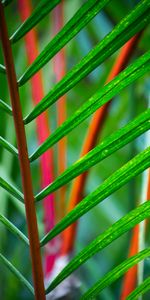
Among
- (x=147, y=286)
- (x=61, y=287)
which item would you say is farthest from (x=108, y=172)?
(x=147, y=286)

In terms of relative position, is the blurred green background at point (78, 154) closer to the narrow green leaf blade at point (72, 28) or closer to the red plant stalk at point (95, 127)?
the red plant stalk at point (95, 127)

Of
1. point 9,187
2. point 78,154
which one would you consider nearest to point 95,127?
point 9,187

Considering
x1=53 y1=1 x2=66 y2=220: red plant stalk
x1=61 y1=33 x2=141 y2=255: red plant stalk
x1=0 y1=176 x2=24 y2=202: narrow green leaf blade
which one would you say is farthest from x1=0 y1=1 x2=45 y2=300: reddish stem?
x1=53 y1=1 x2=66 y2=220: red plant stalk

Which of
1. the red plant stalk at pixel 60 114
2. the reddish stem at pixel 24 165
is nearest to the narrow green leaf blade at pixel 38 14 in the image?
the reddish stem at pixel 24 165

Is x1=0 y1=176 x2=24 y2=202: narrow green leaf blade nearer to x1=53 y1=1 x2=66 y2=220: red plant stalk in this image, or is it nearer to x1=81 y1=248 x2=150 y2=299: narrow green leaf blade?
x1=81 y1=248 x2=150 y2=299: narrow green leaf blade

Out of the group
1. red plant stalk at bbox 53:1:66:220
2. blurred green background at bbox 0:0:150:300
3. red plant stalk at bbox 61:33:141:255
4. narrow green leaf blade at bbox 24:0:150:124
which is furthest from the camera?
blurred green background at bbox 0:0:150:300
